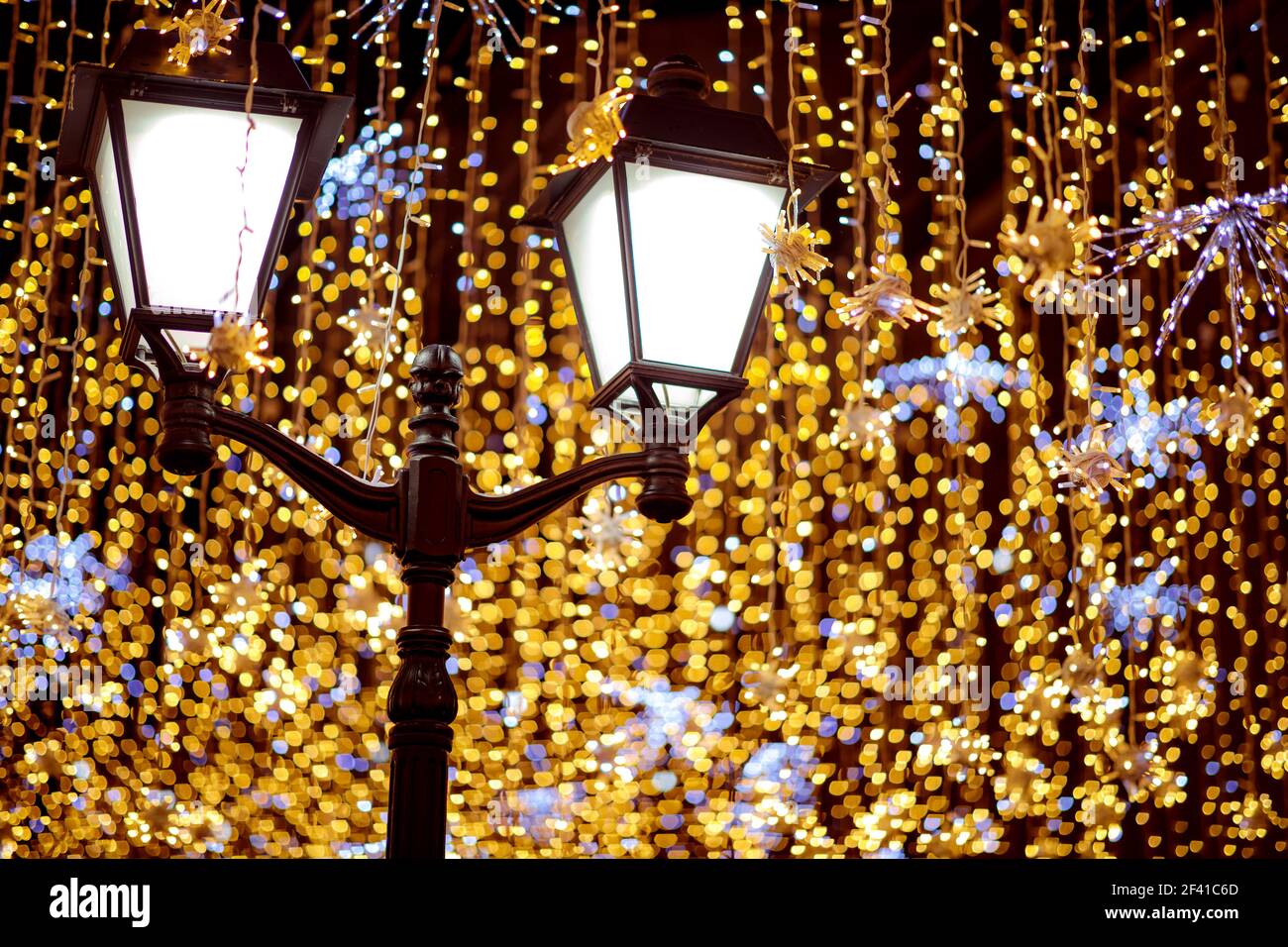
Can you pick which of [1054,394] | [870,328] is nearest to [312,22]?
[870,328]

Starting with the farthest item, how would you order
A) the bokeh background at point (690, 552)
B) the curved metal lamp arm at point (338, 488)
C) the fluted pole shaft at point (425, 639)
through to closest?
1. the bokeh background at point (690, 552)
2. the curved metal lamp arm at point (338, 488)
3. the fluted pole shaft at point (425, 639)

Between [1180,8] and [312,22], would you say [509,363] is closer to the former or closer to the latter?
[312,22]

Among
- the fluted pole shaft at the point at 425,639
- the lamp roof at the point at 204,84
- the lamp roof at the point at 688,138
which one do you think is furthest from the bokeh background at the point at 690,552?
the lamp roof at the point at 204,84

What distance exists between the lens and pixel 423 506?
203 cm

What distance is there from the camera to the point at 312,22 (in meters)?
4.89

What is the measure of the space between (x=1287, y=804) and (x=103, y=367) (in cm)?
400

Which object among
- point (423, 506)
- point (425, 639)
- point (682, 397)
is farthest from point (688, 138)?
point (425, 639)

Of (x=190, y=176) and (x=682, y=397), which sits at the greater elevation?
(x=190, y=176)

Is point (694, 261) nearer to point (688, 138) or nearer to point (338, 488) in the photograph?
point (688, 138)

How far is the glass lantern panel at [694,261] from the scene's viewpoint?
2033 millimetres

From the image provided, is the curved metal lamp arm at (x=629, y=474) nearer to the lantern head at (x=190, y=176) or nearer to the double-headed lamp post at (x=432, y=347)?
the double-headed lamp post at (x=432, y=347)

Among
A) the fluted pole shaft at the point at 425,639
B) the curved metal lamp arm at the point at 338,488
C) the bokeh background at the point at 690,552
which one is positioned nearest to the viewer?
the fluted pole shaft at the point at 425,639

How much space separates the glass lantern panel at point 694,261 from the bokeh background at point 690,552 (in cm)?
218

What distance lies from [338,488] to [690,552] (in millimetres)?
3046
